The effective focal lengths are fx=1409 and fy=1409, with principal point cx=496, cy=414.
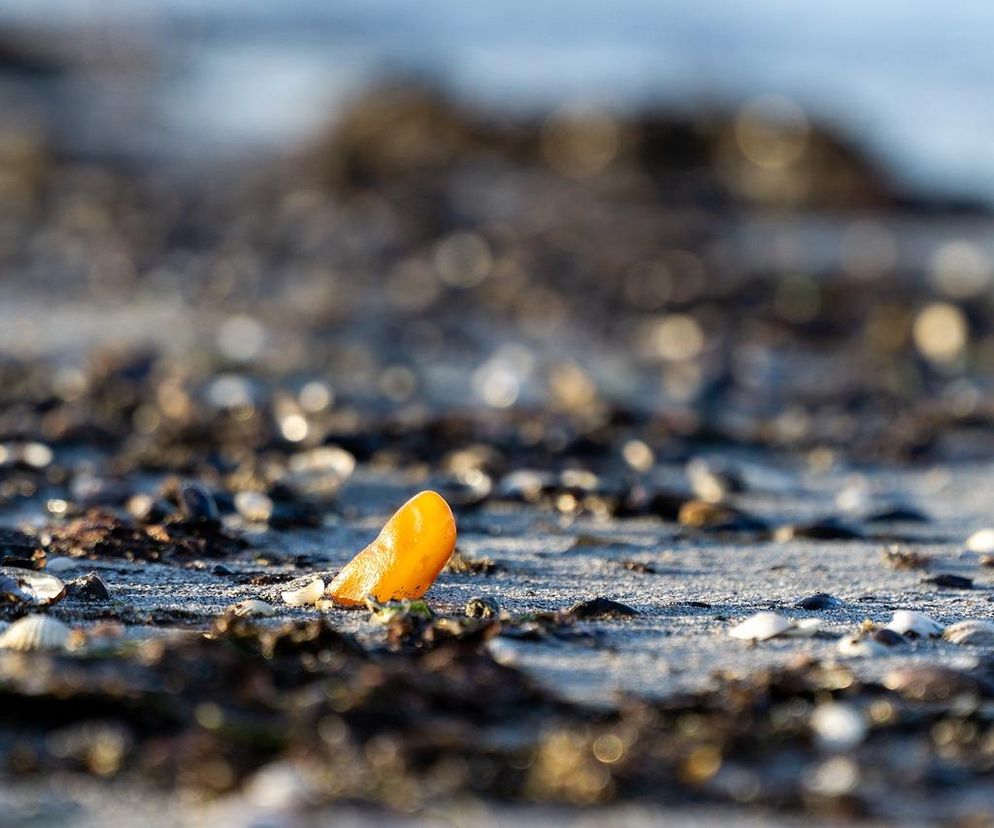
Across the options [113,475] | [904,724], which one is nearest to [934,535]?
[904,724]

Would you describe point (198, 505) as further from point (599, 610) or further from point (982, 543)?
point (982, 543)

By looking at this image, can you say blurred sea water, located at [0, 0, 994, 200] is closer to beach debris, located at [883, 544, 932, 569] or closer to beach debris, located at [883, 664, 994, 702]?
beach debris, located at [883, 544, 932, 569]

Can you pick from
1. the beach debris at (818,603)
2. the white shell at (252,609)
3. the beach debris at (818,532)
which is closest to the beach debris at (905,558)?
the beach debris at (818,532)

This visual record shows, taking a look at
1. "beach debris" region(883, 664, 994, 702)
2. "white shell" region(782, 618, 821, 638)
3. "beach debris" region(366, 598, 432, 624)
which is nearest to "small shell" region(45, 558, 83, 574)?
"beach debris" region(366, 598, 432, 624)

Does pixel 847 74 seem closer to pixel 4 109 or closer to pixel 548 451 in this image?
pixel 4 109

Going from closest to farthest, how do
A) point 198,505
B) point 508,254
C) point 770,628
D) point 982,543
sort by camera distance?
1. point 770,628
2. point 198,505
3. point 982,543
4. point 508,254

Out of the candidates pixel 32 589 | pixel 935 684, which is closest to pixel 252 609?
pixel 32 589
